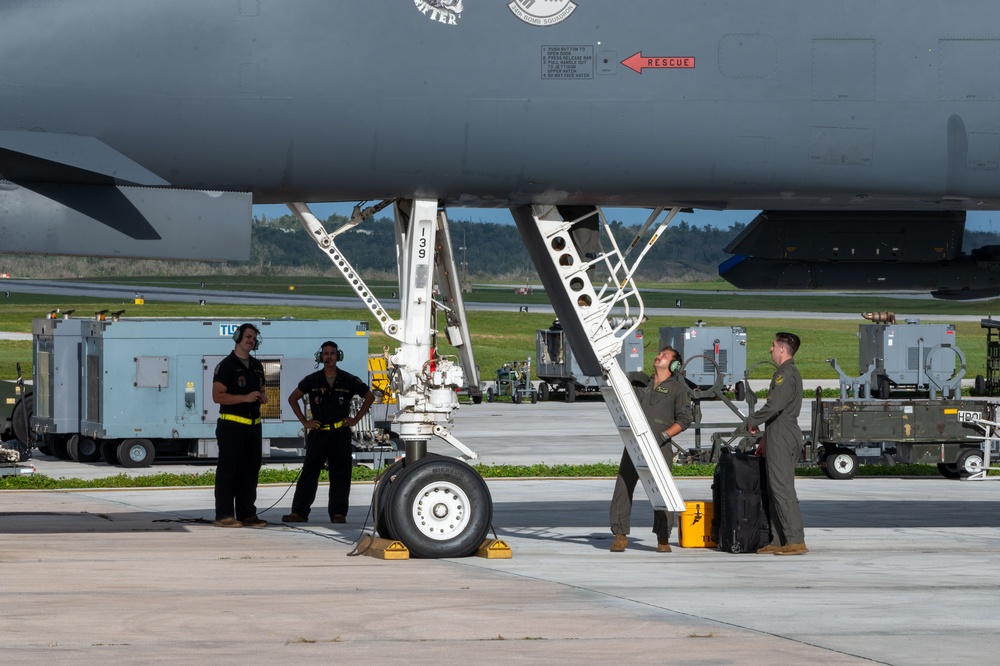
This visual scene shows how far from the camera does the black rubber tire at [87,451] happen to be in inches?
909

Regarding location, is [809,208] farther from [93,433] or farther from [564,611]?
[93,433]

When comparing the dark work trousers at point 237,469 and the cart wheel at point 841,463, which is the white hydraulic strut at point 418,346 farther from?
the cart wheel at point 841,463

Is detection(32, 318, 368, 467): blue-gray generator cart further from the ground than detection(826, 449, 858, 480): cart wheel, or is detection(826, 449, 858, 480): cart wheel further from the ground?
detection(32, 318, 368, 467): blue-gray generator cart

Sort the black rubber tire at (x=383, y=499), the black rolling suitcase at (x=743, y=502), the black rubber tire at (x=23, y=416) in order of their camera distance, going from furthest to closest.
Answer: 1. the black rubber tire at (x=23, y=416)
2. the black rolling suitcase at (x=743, y=502)
3. the black rubber tire at (x=383, y=499)

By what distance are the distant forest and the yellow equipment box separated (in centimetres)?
7092

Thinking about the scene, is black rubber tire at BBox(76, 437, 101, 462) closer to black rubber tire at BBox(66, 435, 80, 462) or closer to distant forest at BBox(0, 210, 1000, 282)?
black rubber tire at BBox(66, 435, 80, 462)

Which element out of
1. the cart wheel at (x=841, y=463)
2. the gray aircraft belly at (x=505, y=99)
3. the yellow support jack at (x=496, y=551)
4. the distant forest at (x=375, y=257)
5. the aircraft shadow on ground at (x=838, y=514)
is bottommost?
the aircraft shadow on ground at (x=838, y=514)

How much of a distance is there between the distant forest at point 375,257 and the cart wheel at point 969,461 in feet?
208

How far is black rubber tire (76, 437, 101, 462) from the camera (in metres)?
23.1

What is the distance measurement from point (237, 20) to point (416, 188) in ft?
6.76

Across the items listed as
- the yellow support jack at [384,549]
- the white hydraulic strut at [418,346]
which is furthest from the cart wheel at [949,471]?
the yellow support jack at [384,549]

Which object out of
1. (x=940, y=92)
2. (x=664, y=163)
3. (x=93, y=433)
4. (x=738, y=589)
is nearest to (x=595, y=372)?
(x=664, y=163)

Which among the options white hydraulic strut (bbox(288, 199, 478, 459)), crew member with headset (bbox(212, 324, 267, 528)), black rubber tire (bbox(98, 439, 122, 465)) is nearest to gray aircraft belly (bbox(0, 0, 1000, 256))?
white hydraulic strut (bbox(288, 199, 478, 459))

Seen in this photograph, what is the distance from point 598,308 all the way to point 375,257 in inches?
5949
